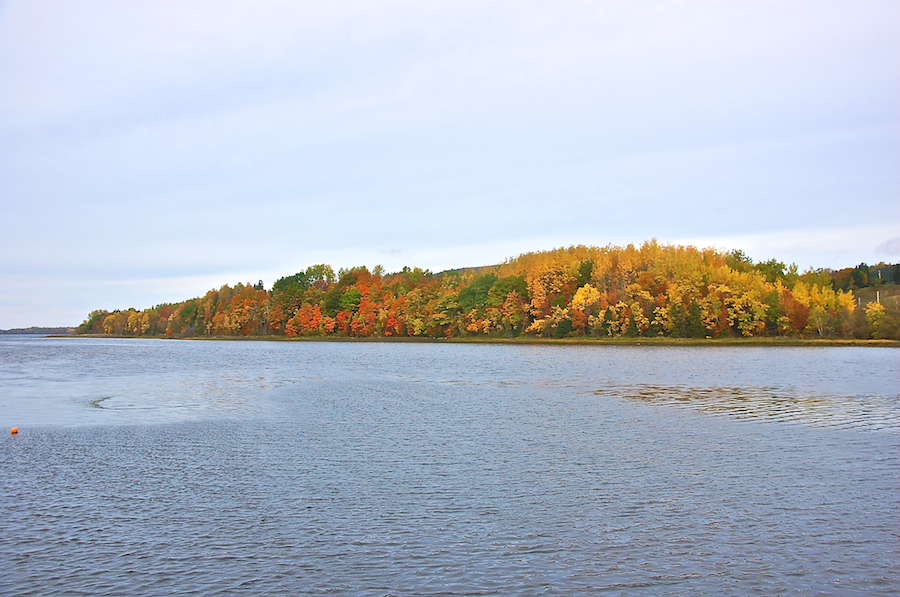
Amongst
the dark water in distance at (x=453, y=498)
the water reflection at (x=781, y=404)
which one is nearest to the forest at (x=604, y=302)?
the water reflection at (x=781, y=404)

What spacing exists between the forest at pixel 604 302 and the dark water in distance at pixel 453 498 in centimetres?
8245

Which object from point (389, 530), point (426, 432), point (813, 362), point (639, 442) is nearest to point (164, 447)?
point (426, 432)

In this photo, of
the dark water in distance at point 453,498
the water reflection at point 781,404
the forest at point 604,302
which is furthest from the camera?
the forest at point 604,302

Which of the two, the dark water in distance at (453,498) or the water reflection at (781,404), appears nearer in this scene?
the dark water in distance at (453,498)

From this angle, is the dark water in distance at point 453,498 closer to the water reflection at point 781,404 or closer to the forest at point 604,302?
the water reflection at point 781,404

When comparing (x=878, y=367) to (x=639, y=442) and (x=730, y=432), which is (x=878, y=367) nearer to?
(x=730, y=432)

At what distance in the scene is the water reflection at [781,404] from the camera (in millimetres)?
25703

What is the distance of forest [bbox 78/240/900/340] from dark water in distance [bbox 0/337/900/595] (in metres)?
82.5

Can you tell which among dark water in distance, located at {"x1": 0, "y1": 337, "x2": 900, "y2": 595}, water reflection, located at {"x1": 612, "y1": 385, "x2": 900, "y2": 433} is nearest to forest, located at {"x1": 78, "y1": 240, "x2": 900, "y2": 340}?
water reflection, located at {"x1": 612, "y1": 385, "x2": 900, "y2": 433}

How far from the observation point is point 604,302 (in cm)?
11444

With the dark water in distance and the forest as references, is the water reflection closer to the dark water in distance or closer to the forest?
the dark water in distance

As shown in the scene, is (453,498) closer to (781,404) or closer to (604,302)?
(781,404)

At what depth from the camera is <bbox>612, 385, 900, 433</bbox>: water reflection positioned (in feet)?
Answer: 84.3

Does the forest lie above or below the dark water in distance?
above
